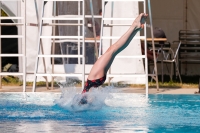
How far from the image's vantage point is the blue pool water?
176 inches

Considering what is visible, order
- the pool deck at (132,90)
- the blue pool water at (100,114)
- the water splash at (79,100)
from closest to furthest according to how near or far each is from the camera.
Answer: the blue pool water at (100,114), the water splash at (79,100), the pool deck at (132,90)

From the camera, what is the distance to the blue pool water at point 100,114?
4465mm

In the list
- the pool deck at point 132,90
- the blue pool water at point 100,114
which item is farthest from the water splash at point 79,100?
the pool deck at point 132,90

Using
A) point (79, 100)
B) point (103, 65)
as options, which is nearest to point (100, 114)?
point (79, 100)

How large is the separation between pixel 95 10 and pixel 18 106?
12.8ft

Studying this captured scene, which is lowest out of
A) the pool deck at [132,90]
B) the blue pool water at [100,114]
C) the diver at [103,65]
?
the blue pool water at [100,114]

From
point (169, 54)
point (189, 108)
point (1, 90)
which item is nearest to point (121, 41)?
point (189, 108)

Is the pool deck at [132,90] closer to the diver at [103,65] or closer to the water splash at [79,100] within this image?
the water splash at [79,100]

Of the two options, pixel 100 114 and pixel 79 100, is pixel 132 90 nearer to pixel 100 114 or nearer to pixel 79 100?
pixel 79 100

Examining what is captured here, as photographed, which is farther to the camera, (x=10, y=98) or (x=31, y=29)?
(x=31, y=29)

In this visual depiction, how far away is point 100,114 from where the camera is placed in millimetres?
5410

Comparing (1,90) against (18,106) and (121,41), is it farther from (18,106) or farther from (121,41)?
(121,41)

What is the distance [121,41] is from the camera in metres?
5.74

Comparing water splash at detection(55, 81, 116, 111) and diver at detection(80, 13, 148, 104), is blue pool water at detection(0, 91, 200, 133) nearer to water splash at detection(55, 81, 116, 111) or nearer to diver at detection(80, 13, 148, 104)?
water splash at detection(55, 81, 116, 111)
